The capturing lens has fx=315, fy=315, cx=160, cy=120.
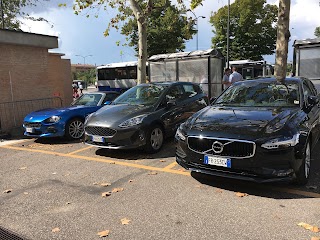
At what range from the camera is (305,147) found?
4.49 metres

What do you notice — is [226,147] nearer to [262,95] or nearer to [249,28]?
[262,95]

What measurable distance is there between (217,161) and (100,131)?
297 cm

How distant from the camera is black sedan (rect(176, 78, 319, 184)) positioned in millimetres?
4148

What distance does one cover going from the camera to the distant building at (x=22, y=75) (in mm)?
10773

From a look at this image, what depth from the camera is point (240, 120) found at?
4699 mm

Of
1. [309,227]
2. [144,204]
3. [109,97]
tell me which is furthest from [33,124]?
[309,227]

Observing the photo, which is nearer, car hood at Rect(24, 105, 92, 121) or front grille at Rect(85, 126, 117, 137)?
front grille at Rect(85, 126, 117, 137)

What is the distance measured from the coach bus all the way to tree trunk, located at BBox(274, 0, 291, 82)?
1868cm

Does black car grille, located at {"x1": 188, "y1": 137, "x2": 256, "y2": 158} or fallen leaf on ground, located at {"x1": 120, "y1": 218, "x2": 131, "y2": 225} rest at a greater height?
black car grille, located at {"x1": 188, "y1": 137, "x2": 256, "y2": 158}

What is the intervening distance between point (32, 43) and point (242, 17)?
2692 centimetres

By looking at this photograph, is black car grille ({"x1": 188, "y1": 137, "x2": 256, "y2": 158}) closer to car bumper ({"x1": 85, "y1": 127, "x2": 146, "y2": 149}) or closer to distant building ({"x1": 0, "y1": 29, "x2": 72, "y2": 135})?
car bumper ({"x1": 85, "y1": 127, "x2": 146, "y2": 149})

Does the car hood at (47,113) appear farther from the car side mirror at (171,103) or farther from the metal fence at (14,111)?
the car side mirror at (171,103)

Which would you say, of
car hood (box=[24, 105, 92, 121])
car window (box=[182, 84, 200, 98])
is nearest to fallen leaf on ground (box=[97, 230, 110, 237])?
car window (box=[182, 84, 200, 98])

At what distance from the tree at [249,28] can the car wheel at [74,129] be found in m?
29.1
